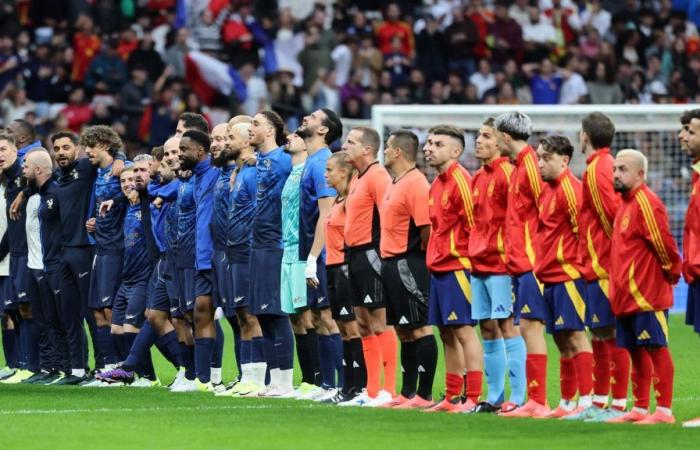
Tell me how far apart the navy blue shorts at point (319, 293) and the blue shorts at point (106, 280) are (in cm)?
268

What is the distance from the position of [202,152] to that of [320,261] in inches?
67.9

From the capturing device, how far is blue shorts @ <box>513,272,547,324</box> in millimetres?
11945

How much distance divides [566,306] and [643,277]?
0.75m

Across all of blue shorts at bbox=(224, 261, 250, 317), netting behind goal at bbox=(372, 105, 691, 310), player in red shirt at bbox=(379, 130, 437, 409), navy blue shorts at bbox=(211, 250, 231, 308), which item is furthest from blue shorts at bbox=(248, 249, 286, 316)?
netting behind goal at bbox=(372, 105, 691, 310)

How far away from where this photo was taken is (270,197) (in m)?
14.3

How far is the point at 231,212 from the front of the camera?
47.6 ft

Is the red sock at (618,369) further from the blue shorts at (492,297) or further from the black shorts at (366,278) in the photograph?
the black shorts at (366,278)

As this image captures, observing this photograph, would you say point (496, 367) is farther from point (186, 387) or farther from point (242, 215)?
point (186, 387)

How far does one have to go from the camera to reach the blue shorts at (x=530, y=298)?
1195 cm

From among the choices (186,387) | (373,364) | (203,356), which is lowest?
(186,387)

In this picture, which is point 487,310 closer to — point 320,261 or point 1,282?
point 320,261

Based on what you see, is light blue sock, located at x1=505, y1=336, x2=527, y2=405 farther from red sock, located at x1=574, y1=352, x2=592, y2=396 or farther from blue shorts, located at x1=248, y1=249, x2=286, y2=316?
blue shorts, located at x1=248, y1=249, x2=286, y2=316

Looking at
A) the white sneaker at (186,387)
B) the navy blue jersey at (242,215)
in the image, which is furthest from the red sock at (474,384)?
the white sneaker at (186,387)

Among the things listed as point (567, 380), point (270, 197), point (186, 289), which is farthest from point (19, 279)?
point (567, 380)
